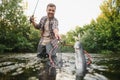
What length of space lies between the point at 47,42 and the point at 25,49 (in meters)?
42.0

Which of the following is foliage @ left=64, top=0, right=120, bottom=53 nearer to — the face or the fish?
the face

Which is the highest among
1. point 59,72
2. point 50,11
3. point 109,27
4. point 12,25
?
point 12,25

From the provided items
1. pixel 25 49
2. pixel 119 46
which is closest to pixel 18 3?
pixel 25 49

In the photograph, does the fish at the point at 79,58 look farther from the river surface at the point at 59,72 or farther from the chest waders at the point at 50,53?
the chest waders at the point at 50,53

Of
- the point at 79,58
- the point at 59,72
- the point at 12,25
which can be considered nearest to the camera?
the point at 79,58

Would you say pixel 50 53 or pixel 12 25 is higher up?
pixel 12 25

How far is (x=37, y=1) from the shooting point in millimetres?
9453

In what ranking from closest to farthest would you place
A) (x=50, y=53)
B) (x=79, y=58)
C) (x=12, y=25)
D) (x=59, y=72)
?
(x=79, y=58) → (x=50, y=53) → (x=59, y=72) → (x=12, y=25)

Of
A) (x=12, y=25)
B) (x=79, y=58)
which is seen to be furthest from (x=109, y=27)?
(x=79, y=58)

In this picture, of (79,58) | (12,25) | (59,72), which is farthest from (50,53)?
(12,25)

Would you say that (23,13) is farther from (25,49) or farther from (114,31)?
(114,31)

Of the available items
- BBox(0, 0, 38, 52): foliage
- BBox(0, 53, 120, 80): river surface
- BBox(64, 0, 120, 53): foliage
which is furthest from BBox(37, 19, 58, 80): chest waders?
BBox(64, 0, 120, 53): foliage

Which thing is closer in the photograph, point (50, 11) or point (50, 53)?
point (50, 53)

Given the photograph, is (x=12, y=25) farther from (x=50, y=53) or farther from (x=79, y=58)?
(x=79, y=58)
